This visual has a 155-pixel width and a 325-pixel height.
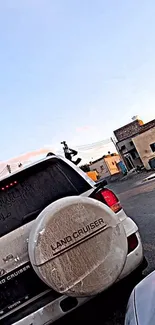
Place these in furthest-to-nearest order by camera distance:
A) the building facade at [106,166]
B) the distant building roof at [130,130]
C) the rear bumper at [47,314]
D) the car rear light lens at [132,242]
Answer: the building facade at [106,166], the distant building roof at [130,130], the car rear light lens at [132,242], the rear bumper at [47,314]

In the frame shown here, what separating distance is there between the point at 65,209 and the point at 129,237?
0.87m

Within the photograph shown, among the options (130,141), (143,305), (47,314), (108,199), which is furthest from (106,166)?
(143,305)

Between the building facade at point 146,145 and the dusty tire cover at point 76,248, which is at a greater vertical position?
the building facade at point 146,145

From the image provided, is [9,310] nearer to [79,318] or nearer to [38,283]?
[38,283]

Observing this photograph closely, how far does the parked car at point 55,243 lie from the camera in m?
2.71

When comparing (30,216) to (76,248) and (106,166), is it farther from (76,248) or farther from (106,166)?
(106,166)

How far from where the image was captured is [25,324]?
9.60 feet

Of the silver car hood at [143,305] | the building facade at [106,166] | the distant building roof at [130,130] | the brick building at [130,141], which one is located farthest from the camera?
the building facade at [106,166]

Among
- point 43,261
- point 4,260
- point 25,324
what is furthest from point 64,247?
point 25,324

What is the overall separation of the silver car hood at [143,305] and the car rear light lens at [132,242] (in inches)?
35.0

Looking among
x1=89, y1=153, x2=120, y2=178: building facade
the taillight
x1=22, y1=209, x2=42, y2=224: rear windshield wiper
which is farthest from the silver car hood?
x1=89, y1=153, x2=120, y2=178: building facade

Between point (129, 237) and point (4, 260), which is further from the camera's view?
point (129, 237)

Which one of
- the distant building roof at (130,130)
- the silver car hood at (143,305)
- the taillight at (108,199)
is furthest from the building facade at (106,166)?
the silver car hood at (143,305)

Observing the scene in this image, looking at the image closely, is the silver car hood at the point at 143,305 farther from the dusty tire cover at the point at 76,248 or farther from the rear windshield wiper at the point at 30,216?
the rear windshield wiper at the point at 30,216
